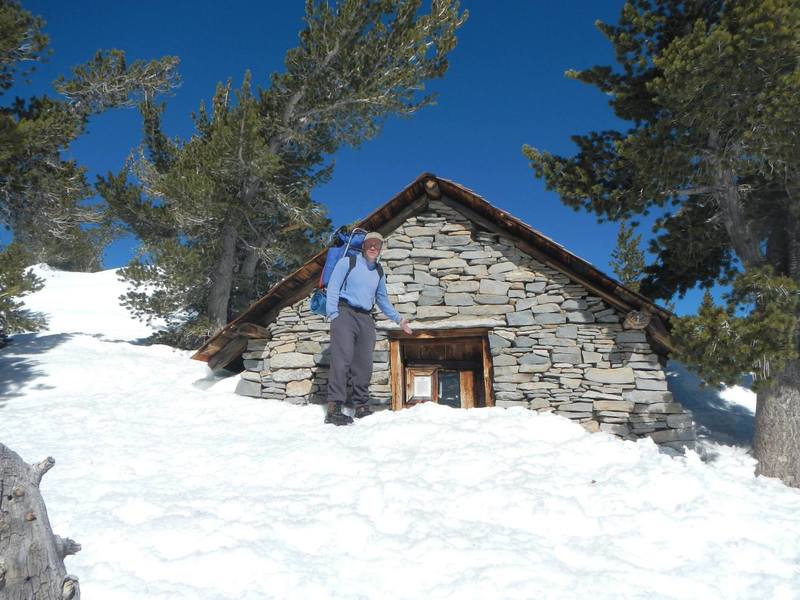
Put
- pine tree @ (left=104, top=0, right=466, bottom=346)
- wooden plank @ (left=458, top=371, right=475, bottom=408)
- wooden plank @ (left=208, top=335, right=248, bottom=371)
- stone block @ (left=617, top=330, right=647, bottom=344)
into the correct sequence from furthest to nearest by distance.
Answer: pine tree @ (left=104, top=0, right=466, bottom=346)
wooden plank @ (left=458, top=371, right=475, bottom=408)
wooden plank @ (left=208, top=335, right=248, bottom=371)
stone block @ (left=617, top=330, right=647, bottom=344)

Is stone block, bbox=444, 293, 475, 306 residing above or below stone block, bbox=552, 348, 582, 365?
above

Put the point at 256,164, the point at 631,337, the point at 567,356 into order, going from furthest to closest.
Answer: the point at 256,164
the point at 567,356
the point at 631,337

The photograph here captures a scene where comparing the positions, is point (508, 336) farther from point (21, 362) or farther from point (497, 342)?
point (21, 362)

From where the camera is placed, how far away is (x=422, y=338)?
6980 mm

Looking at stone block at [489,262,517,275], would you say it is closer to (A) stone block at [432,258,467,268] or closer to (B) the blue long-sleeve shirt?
(A) stone block at [432,258,467,268]

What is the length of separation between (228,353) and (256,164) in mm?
5455

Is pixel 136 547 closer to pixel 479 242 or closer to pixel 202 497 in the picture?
pixel 202 497

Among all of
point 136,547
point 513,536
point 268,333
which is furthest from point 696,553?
point 268,333

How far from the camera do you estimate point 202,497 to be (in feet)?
11.4

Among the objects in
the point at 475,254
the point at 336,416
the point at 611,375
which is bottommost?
the point at 336,416

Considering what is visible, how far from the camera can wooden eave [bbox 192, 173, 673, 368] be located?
20.3ft

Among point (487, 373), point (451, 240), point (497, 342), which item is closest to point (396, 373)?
point (487, 373)

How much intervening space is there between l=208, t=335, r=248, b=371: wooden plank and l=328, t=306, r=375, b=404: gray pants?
244 cm

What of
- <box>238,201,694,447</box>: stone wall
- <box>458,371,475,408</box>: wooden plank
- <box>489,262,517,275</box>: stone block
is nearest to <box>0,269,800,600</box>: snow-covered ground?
<box>238,201,694,447</box>: stone wall
